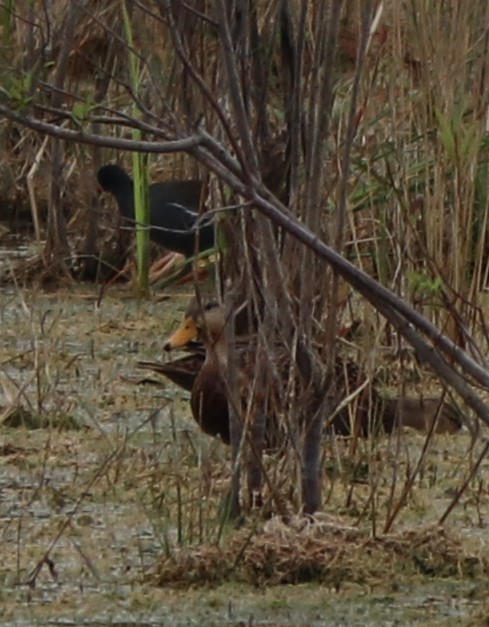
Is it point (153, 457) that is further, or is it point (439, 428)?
point (439, 428)

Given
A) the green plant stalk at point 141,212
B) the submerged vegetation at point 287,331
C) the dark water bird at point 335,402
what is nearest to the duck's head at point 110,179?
the green plant stalk at point 141,212

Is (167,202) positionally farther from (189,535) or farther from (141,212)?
(189,535)

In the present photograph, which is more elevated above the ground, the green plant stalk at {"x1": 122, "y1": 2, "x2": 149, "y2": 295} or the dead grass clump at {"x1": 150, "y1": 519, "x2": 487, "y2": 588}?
the green plant stalk at {"x1": 122, "y1": 2, "x2": 149, "y2": 295}

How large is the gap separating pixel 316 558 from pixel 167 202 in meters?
3.62

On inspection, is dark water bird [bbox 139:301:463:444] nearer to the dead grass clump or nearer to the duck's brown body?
the duck's brown body

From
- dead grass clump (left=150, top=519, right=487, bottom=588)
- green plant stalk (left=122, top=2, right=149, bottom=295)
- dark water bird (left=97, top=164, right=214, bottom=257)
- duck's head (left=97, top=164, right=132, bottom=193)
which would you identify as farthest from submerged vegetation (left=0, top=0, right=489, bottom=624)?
duck's head (left=97, top=164, right=132, bottom=193)

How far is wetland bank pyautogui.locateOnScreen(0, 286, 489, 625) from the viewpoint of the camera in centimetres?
363

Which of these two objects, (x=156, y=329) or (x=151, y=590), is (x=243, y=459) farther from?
(x=156, y=329)

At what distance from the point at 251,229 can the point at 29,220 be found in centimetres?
489

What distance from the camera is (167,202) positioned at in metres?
7.25

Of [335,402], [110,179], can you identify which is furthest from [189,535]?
[110,179]

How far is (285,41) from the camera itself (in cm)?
377

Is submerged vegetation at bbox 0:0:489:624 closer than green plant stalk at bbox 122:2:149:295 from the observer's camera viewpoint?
Yes

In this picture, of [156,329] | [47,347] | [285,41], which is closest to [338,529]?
[285,41]
